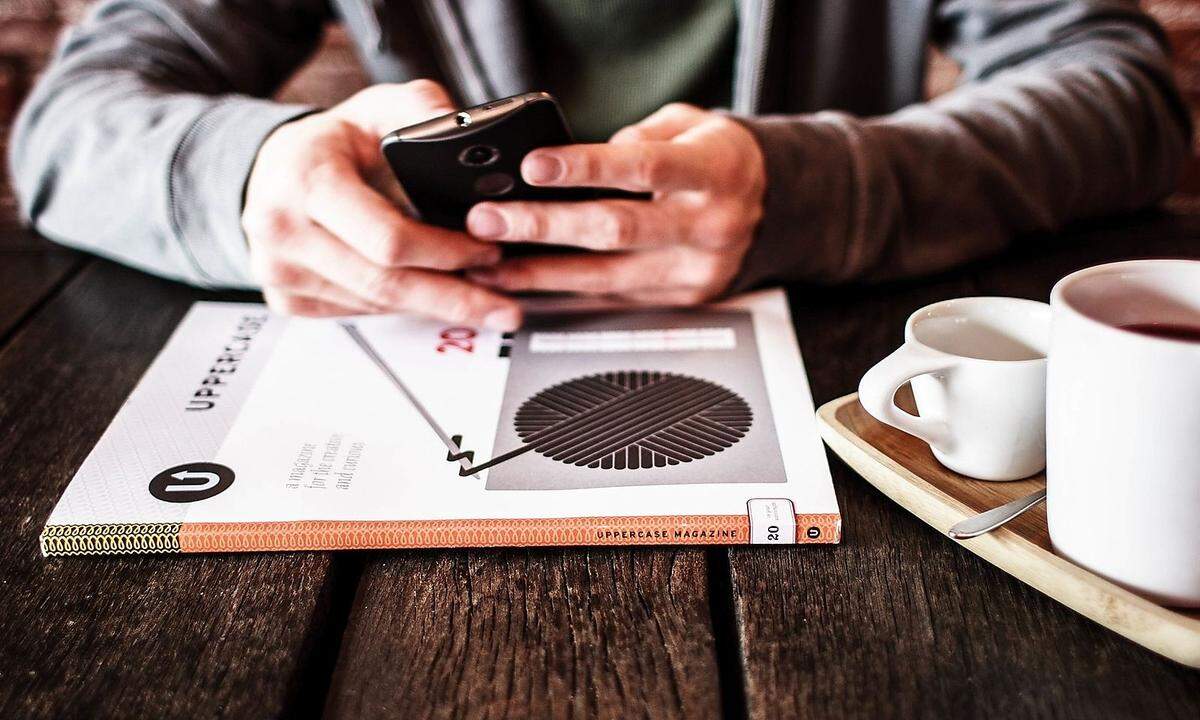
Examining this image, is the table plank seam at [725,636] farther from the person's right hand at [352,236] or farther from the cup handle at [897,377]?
the person's right hand at [352,236]

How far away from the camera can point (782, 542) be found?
1.49 feet

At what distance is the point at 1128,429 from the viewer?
36 centimetres

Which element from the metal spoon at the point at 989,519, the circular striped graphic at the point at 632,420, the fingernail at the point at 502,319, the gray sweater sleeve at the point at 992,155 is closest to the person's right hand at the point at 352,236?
the fingernail at the point at 502,319

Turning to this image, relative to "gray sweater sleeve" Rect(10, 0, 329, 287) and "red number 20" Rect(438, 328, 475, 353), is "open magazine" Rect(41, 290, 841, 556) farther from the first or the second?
"gray sweater sleeve" Rect(10, 0, 329, 287)

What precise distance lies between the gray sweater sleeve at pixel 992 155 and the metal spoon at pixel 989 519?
0.29 m

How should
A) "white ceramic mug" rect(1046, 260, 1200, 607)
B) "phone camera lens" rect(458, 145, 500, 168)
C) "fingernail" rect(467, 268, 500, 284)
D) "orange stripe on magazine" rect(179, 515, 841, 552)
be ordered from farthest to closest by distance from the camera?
"fingernail" rect(467, 268, 500, 284) → "phone camera lens" rect(458, 145, 500, 168) → "orange stripe on magazine" rect(179, 515, 841, 552) → "white ceramic mug" rect(1046, 260, 1200, 607)

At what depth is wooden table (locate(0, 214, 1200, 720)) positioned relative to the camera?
381mm

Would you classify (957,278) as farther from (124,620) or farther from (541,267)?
(124,620)

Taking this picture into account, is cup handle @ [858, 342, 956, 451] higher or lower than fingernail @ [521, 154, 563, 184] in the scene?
lower

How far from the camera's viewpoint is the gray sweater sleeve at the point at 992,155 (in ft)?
2.28

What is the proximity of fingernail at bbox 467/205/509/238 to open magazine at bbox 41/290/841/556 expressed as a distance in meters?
0.07

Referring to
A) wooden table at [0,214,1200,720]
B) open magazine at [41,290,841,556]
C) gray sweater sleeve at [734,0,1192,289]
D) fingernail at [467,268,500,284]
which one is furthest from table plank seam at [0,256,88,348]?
gray sweater sleeve at [734,0,1192,289]

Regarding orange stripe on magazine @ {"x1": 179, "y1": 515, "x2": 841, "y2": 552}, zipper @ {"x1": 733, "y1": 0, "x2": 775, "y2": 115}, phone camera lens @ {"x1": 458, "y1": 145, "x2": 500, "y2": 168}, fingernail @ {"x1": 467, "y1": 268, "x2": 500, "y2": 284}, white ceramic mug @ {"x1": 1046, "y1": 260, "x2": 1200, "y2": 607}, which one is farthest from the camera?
zipper @ {"x1": 733, "y1": 0, "x2": 775, "y2": 115}

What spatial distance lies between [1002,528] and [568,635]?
0.21m
